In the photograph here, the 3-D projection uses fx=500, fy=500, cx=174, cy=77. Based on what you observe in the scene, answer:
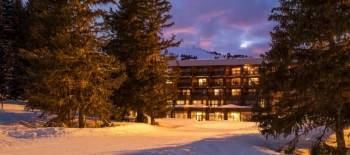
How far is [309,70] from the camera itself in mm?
23016

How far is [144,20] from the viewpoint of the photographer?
138 ft

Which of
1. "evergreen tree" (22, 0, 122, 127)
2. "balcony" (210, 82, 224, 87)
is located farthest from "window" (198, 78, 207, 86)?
"evergreen tree" (22, 0, 122, 127)

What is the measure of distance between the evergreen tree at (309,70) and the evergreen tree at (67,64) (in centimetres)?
1088

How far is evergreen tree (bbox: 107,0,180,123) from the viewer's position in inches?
1577

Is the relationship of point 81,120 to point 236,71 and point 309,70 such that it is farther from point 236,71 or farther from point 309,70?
point 236,71

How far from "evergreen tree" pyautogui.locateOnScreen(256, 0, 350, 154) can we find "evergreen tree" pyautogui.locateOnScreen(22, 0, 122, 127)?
1088 cm

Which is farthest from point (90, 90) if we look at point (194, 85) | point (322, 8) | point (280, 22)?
point (194, 85)

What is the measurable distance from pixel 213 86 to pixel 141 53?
60527mm

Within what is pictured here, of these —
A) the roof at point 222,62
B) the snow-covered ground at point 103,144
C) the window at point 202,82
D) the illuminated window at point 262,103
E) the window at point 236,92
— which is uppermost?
the roof at point 222,62

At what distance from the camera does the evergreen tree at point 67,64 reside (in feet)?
97.8

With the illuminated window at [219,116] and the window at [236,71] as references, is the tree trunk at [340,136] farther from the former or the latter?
the window at [236,71]

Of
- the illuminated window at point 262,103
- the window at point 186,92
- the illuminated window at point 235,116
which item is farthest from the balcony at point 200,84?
the illuminated window at point 262,103

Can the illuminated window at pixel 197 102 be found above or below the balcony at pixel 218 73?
below

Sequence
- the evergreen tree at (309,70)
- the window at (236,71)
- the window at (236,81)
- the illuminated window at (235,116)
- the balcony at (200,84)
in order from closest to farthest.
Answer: the evergreen tree at (309,70) → the illuminated window at (235,116) → the window at (236,81) → the window at (236,71) → the balcony at (200,84)
